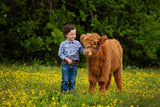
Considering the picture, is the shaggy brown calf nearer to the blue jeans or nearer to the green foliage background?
the blue jeans

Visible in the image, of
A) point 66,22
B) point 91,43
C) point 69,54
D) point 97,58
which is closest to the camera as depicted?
point 91,43

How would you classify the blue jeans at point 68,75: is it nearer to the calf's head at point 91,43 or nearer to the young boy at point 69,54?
the young boy at point 69,54

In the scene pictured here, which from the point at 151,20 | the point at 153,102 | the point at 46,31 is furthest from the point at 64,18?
the point at 153,102

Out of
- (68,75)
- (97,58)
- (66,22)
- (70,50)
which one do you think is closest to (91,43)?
(97,58)

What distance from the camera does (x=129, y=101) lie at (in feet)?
15.6

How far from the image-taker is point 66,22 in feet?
41.9

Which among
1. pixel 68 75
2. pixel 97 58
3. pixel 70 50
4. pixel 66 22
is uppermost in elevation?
pixel 66 22

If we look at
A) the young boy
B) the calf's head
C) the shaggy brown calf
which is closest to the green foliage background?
the young boy

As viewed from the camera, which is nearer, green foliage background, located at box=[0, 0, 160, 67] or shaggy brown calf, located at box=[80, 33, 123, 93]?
shaggy brown calf, located at box=[80, 33, 123, 93]

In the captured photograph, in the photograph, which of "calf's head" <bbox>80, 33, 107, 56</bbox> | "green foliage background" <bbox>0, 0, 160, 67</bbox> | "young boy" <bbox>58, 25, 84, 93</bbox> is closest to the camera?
"calf's head" <bbox>80, 33, 107, 56</bbox>

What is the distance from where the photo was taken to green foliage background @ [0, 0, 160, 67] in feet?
39.7

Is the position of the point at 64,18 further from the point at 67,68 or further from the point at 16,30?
the point at 67,68

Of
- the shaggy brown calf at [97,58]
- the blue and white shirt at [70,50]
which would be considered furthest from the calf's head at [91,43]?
the blue and white shirt at [70,50]

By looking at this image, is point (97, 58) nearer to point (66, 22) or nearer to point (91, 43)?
point (91, 43)
